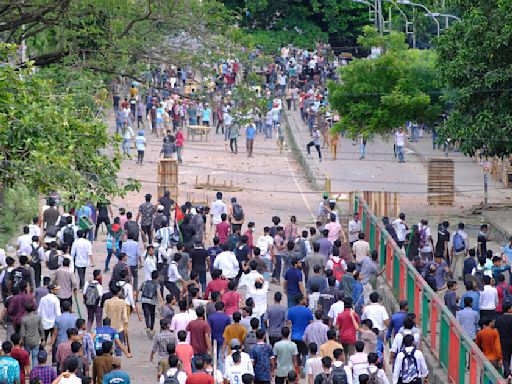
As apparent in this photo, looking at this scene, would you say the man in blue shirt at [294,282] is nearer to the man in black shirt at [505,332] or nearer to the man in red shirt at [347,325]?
the man in red shirt at [347,325]

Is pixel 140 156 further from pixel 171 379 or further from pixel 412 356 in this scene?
pixel 171 379

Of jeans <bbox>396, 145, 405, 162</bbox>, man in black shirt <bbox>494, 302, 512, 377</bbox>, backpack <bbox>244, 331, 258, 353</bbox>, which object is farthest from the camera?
jeans <bbox>396, 145, 405, 162</bbox>

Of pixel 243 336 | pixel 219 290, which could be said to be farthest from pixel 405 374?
pixel 219 290

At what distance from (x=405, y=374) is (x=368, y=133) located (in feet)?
60.7

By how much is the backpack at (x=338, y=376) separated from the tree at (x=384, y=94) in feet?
61.2

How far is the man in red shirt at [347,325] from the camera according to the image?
17.6m

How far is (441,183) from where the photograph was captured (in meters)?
35.1

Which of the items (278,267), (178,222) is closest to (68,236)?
(178,222)

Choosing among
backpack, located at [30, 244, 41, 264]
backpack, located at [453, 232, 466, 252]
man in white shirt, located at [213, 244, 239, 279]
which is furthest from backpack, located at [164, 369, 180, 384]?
backpack, located at [453, 232, 466, 252]

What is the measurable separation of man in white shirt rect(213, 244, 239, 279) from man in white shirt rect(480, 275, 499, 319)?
3772 millimetres

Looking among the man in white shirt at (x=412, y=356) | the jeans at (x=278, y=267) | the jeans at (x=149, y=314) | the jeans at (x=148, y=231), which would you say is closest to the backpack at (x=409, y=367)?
the man in white shirt at (x=412, y=356)

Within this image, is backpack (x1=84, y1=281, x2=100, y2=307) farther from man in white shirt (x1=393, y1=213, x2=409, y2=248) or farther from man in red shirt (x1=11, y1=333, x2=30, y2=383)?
man in white shirt (x1=393, y1=213, x2=409, y2=248)

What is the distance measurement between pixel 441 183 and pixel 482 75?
4.94 m

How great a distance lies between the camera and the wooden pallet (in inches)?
1375
